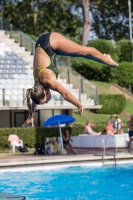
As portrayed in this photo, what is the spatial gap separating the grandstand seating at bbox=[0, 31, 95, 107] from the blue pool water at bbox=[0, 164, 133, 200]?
915cm

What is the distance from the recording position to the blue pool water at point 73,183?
13.4 metres

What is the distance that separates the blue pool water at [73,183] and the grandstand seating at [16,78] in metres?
9.15

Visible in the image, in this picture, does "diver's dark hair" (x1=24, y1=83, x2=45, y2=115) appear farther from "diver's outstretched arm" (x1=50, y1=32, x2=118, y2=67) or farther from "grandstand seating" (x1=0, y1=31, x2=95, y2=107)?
"grandstand seating" (x1=0, y1=31, x2=95, y2=107)

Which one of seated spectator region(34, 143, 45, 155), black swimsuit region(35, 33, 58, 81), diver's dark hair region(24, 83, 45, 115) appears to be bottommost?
seated spectator region(34, 143, 45, 155)

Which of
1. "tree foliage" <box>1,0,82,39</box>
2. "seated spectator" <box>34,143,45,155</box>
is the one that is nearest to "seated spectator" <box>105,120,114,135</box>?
"seated spectator" <box>34,143,45,155</box>

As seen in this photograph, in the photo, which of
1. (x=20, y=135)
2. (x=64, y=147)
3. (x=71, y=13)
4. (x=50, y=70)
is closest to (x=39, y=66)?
(x=50, y=70)

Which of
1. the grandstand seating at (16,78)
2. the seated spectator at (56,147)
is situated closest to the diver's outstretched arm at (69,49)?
the seated spectator at (56,147)

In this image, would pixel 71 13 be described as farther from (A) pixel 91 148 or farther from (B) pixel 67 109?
(A) pixel 91 148

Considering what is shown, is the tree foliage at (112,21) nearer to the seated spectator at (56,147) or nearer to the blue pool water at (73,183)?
the seated spectator at (56,147)

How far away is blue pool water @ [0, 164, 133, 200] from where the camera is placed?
1338 centimetres

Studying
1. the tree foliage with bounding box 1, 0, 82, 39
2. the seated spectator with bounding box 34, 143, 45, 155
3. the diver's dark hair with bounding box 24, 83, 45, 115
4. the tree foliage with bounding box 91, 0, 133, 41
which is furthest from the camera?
the tree foliage with bounding box 91, 0, 133, 41

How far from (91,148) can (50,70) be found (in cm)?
1538

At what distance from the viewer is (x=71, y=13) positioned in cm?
5781

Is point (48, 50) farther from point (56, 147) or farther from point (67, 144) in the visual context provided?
point (56, 147)
